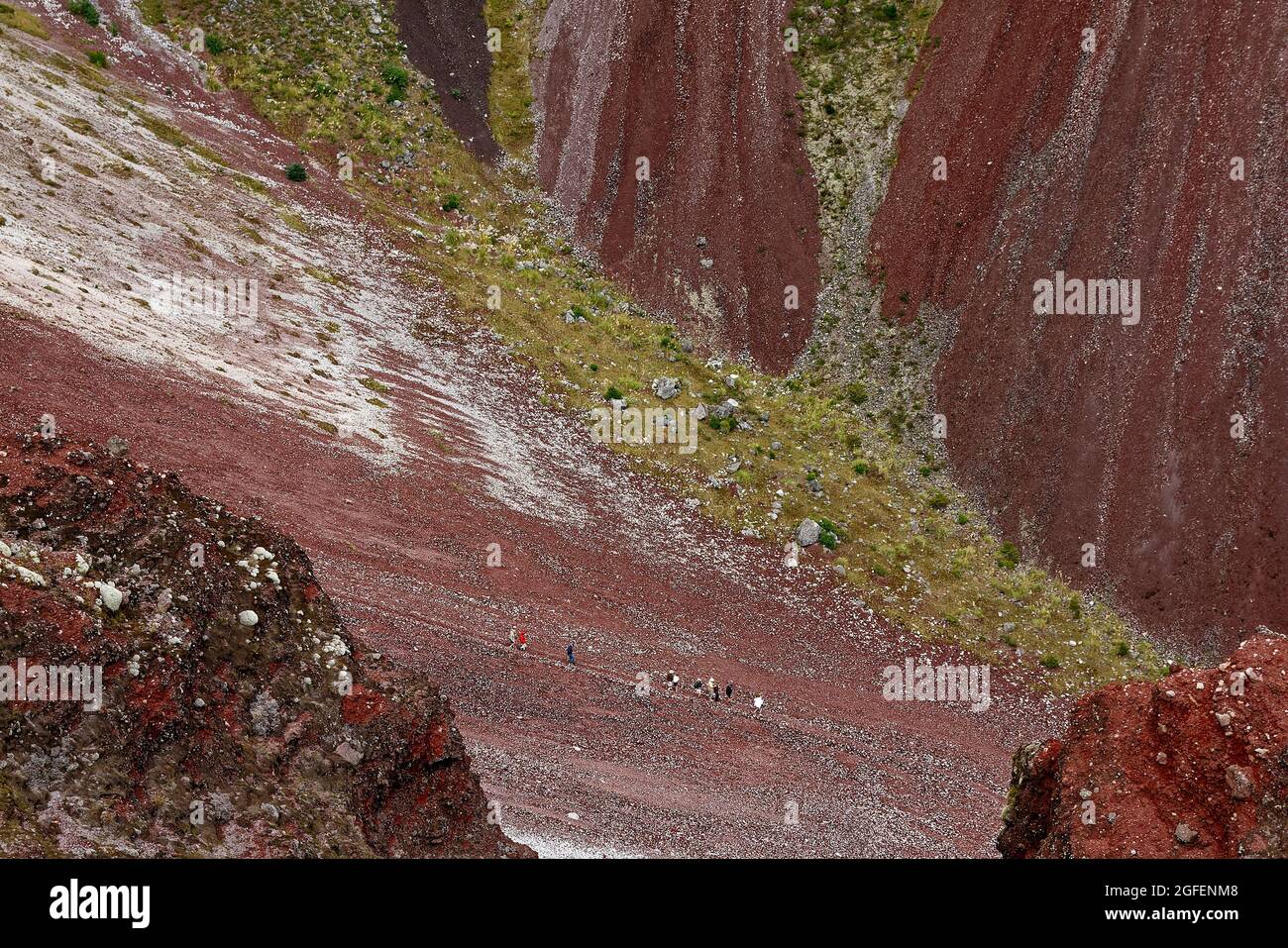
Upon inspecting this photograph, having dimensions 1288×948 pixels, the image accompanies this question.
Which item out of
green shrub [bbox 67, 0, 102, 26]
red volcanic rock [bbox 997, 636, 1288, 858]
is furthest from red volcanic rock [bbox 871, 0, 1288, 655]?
green shrub [bbox 67, 0, 102, 26]

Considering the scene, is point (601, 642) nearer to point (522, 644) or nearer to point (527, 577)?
point (522, 644)

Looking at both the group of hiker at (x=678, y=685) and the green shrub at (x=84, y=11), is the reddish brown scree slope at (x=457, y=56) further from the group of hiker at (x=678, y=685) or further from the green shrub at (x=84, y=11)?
the group of hiker at (x=678, y=685)

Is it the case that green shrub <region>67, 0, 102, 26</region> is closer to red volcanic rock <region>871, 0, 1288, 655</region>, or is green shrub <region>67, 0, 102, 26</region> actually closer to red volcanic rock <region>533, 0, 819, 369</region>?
red volcanic rock <region>533, 0, 819, 369</region>

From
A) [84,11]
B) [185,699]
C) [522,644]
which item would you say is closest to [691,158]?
[522,644]

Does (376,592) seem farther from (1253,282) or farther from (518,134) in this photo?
(1253,282)

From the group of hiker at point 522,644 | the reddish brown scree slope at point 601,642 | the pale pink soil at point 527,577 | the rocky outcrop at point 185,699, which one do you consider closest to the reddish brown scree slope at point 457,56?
the pale pink soil at point 527,577
